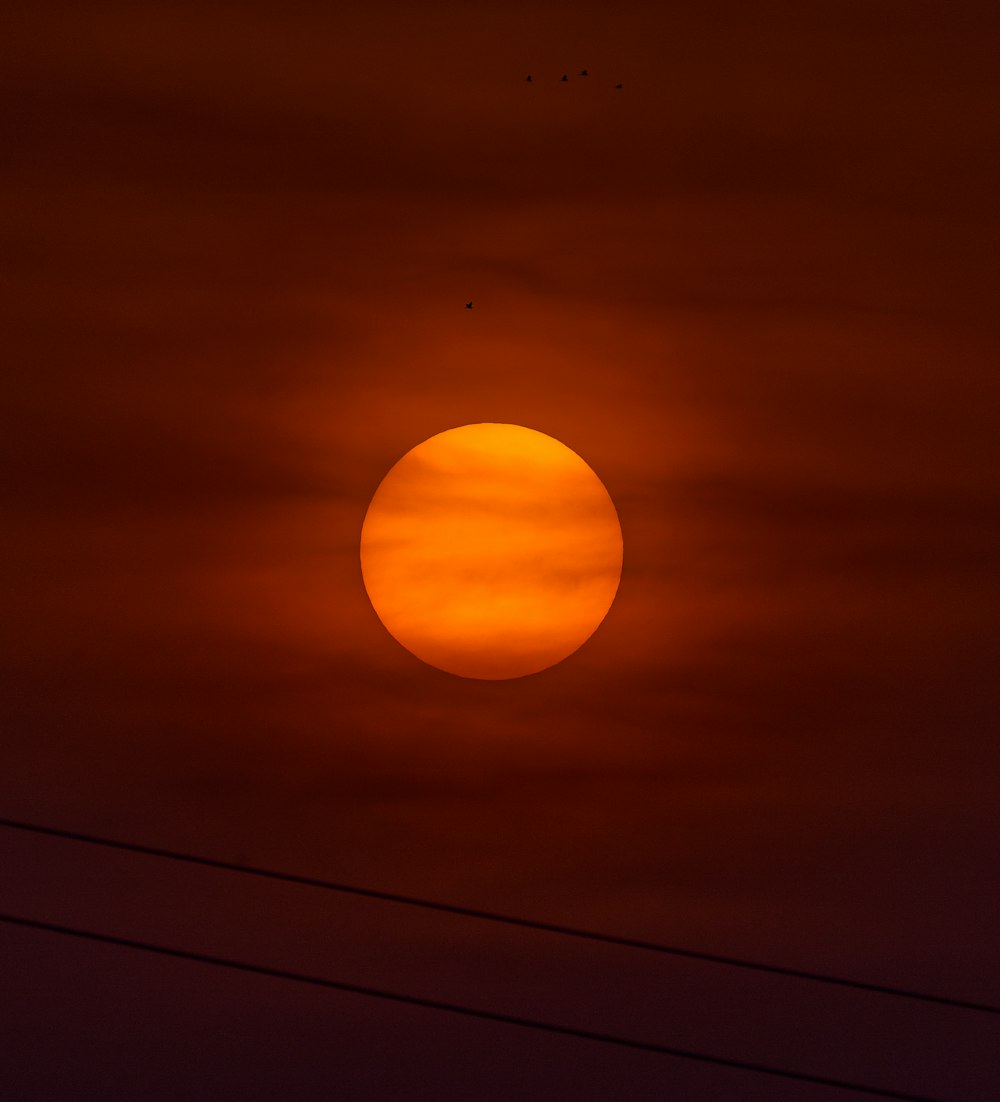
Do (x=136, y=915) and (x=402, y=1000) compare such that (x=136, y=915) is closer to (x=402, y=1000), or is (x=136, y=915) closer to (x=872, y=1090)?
(x=402, y=1000)

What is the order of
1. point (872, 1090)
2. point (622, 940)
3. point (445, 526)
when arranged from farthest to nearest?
1. point (445, 526)
2. point (872, 1090)
3. point (622, 940)

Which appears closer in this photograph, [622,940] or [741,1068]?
[622,940]

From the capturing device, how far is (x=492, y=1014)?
6586mm

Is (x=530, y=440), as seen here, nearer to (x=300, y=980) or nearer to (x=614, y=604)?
(x=614, y=604)

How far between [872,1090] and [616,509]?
3356 millimetres

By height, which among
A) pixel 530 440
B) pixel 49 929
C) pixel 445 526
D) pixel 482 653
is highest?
pixel 530 440

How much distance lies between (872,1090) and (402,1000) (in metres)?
2.60

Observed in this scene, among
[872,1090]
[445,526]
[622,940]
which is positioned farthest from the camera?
[445,526]

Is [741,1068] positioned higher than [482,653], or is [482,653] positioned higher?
[482,653]

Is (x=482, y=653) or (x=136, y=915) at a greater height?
(x=482, y=653)

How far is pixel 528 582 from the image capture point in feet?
21.5

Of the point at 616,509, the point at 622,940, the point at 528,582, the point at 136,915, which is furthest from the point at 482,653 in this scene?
the point at 136,915

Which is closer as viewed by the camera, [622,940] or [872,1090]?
[622,940]

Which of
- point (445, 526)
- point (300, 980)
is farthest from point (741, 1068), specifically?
point (445, 526)
